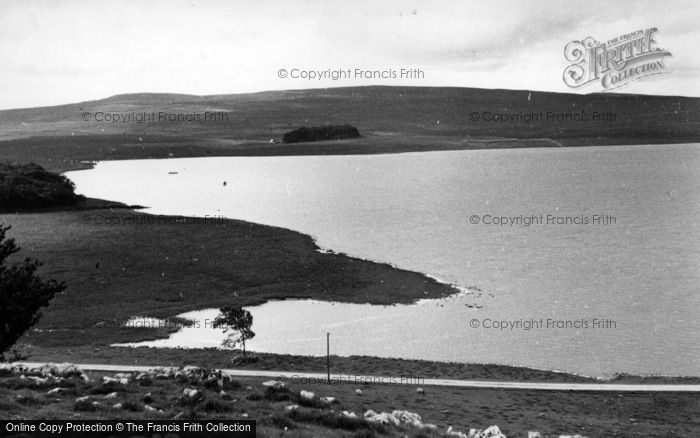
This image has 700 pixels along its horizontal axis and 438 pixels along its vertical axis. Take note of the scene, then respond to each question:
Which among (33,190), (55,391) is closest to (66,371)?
(55,391)

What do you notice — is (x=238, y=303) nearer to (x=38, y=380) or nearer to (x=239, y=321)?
(x=239, y=321)

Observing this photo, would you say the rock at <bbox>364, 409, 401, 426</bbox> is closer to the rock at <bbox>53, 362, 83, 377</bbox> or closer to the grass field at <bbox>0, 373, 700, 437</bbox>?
the grass field at <bbox>0, 373, 700, 437</bbox>

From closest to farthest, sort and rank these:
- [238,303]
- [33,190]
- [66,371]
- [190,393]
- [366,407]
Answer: [190,393], [66,371], [366,407], [238,303], [33,190]

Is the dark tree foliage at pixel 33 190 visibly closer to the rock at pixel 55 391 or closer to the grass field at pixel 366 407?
the grass field at pixel 366 407

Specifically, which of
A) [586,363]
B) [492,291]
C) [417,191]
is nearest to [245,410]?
[586,363]

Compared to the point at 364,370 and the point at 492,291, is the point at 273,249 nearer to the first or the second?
the point at 492,291

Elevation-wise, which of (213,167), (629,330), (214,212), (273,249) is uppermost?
(213,167)

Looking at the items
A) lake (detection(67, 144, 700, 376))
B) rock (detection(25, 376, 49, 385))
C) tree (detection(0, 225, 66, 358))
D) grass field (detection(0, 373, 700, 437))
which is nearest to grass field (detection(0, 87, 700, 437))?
grass field (detection(0, 373, 700, 437))
